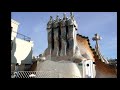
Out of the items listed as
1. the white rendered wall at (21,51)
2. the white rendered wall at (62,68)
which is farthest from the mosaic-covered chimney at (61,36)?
the white rendered wall at (21,51)

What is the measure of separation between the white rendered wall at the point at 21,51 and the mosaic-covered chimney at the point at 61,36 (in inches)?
40.8

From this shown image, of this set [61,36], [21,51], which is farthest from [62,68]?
[61,36]

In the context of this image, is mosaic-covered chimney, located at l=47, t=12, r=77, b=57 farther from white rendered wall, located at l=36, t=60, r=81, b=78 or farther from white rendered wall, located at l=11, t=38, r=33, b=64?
white rendered wall, located at l=11, t=38, r=33, b=64

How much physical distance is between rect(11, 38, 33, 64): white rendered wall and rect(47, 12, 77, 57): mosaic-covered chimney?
3.40ft

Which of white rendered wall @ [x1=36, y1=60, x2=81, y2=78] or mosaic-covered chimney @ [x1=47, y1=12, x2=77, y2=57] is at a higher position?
mosaic-covered chimney @ [x1=47, y1=12, x2=77, y2=57]

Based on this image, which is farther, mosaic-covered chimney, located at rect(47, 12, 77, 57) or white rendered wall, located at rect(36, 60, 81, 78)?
mosaic-covered chimney, located at rect(47, 12, 77, 57)

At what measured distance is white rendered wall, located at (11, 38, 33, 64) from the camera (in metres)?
7.12

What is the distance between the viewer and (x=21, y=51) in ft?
25.3

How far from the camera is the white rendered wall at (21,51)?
712 centimetres

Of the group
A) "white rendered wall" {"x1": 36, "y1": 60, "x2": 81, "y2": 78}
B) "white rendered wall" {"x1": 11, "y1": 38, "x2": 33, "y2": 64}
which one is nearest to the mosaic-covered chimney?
"white rendered wall" {"x1": 36, "y1": 60, "x2": 81, "y2": 78}

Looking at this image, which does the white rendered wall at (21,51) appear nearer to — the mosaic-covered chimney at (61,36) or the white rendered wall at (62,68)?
the white rendered wall at (62,68)
